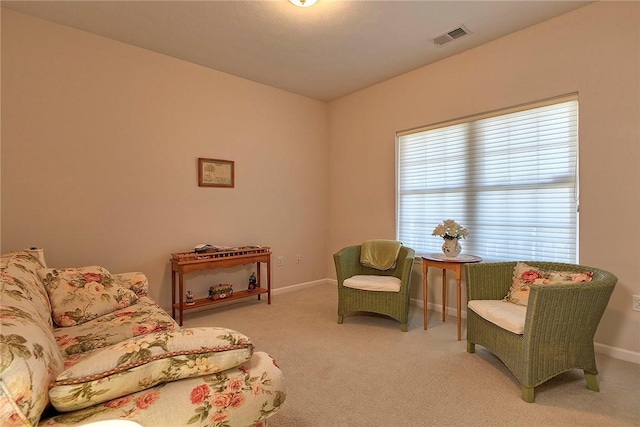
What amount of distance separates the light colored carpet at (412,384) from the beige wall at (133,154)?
51.2 inches

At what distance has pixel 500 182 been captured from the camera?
301 centimetres

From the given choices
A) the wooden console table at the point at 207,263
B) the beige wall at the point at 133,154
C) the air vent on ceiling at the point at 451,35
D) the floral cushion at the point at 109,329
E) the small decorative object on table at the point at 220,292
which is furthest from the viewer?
the small decorative object on table at the point at 220,292

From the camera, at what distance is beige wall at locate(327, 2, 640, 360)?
2277mm

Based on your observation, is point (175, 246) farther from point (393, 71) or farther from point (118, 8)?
point (393, 71)

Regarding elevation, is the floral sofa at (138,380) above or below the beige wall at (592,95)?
below

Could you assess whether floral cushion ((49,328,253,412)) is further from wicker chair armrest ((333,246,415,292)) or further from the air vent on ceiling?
the air vent on ceiling

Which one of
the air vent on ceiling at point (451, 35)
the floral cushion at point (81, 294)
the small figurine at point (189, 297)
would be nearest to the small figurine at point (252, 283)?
the small figurine at point (189, 297)

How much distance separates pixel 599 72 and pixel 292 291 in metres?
3.78

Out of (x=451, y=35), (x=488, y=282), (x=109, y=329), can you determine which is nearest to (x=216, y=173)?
(x=109, y=329)

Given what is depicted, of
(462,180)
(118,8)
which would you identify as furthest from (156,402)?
(462,180)

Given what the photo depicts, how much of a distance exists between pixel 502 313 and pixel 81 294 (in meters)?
2.74

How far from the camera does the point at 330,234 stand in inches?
185

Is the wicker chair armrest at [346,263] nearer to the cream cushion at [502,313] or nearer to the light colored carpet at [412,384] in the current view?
the light colored carpet at [412,384]

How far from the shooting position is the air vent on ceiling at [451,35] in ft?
9.07
